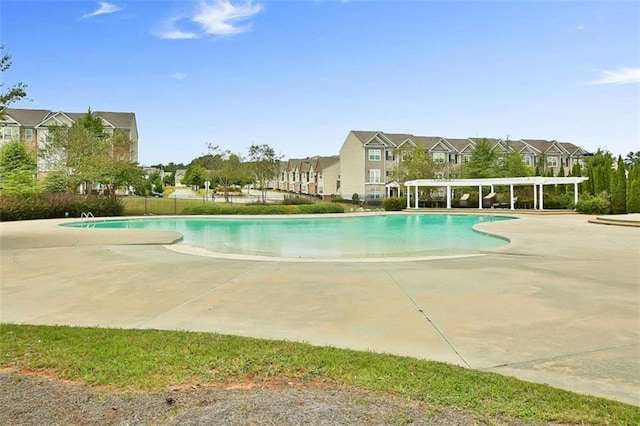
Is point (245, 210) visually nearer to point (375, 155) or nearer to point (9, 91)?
point (375, 155)

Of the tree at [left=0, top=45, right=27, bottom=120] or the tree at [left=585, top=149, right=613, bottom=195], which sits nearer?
the tree at [left=0, top=45, right=27, bottom=120]

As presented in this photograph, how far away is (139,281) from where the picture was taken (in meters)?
7.54

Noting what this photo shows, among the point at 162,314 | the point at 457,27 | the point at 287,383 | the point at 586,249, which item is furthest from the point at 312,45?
the point at 287,383

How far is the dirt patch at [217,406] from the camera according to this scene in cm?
269

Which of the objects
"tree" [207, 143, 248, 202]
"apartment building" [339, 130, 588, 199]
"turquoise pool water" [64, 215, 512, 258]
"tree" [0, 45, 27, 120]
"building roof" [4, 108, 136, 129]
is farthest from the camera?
"apartment building" [339, 130, 588, 199]

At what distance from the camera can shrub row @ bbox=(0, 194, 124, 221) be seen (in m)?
24.3

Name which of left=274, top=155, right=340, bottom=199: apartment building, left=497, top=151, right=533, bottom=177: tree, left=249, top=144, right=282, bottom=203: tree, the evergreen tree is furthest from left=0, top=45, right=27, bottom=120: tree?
left=274, top=155, right=340, bottom=199: apartment building

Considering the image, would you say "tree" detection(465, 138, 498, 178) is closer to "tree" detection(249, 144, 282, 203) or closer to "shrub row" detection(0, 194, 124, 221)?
"tree" detection(249, 144, 282, 203)

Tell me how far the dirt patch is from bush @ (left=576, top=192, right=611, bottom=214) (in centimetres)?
3088

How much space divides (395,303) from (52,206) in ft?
88.3

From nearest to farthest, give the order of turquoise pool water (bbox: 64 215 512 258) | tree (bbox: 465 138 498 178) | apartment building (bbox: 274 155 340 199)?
turquoise pool water (bbox: 64 215 512 258) → tree (bbox: 465 138 498 178) → apartment building (bbox: 274 155 340 199)

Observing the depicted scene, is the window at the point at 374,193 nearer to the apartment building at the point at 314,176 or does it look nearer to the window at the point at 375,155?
the window at the point at 375,155

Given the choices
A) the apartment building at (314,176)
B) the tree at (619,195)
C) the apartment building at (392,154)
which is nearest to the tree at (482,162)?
the apartment building at (392,154)

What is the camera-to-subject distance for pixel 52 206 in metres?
26.6
